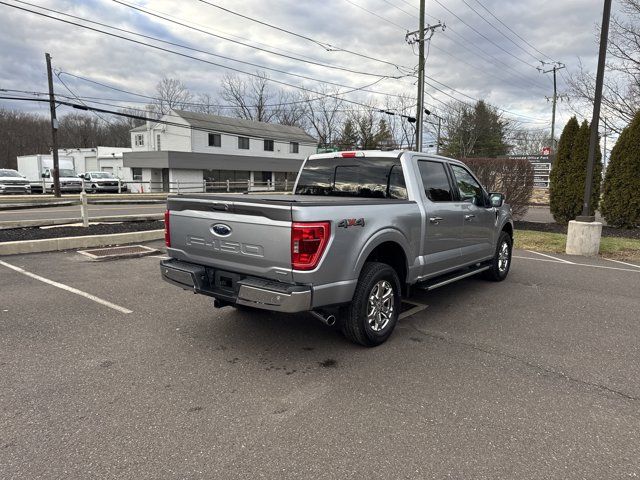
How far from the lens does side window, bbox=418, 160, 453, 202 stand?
5.34 metres

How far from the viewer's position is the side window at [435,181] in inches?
210

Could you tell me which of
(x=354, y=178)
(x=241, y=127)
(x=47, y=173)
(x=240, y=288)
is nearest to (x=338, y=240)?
(x=240, y=288)

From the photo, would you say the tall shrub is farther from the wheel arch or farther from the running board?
the wheel arch

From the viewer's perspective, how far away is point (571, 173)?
14227mm

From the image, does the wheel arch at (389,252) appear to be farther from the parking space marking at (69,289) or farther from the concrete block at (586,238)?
the concrete block at (586,238)

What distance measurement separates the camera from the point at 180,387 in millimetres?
3555

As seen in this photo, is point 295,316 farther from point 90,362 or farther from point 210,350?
point 90,362

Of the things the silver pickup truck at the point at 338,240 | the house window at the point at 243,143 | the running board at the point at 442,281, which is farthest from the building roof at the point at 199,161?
the running board at the point at 442,281

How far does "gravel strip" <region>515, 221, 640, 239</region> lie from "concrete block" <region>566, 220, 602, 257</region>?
11.4ft

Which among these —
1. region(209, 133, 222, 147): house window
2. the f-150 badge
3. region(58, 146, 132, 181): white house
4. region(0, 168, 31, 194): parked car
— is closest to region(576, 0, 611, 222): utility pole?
the f-150 badge

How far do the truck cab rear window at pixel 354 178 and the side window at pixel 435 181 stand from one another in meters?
0.37

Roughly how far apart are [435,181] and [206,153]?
39633mm

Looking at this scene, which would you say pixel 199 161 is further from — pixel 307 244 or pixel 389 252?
pixel 307 244

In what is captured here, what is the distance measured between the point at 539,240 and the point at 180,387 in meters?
10.7
